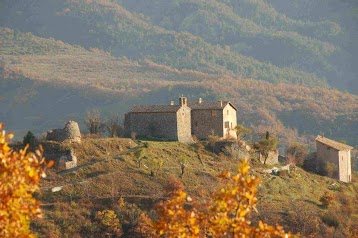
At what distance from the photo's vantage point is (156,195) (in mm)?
58094

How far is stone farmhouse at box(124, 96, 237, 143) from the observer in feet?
236

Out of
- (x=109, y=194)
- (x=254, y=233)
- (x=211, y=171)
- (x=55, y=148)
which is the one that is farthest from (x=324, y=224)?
(x=254, y=233)

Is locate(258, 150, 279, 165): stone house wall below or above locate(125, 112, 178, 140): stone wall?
below

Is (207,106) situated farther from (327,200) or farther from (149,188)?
(149,188)

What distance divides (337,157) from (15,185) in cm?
6329

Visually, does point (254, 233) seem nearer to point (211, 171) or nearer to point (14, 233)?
point (14, 233)

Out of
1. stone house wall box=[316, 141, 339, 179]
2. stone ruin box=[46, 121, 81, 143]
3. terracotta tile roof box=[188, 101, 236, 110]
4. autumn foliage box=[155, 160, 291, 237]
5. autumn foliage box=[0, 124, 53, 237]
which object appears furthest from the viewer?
stone house wall box=[316, 141, 339, 179]

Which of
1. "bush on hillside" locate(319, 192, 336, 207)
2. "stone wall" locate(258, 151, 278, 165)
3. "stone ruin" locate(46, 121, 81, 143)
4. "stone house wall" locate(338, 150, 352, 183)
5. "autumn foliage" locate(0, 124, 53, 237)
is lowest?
"bush on hillside" locate(319, 192, 336, 207)

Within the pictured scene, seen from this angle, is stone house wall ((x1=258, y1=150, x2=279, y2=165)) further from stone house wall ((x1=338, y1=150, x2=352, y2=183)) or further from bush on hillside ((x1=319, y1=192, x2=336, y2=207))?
bush on hillside ((x1=319, y1=192, x2=336, y2=207))

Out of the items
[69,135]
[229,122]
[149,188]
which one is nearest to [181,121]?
[229,122]

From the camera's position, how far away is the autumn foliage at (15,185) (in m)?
17.0

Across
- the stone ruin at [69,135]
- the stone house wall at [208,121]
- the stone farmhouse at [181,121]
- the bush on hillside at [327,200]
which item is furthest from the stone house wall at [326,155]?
the stone ruin at [69,135]

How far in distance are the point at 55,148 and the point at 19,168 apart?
4472 centimetres

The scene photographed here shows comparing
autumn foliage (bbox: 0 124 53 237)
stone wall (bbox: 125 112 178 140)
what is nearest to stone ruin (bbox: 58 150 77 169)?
stone wall (bbox: 125 112 178 140)
